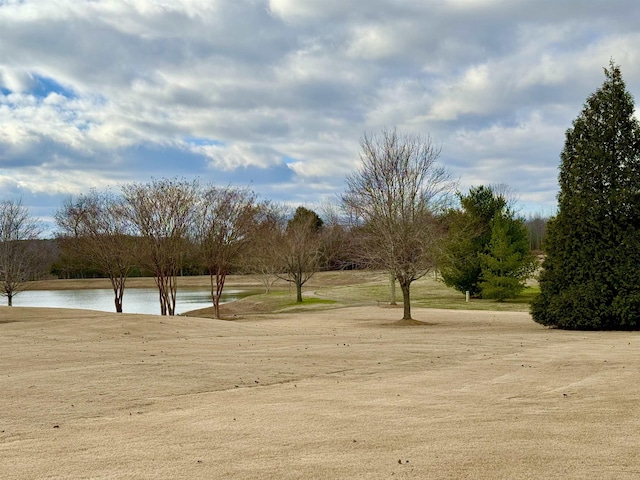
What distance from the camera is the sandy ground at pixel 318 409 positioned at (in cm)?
585

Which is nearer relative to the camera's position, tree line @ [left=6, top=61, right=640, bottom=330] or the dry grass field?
the dry grass field

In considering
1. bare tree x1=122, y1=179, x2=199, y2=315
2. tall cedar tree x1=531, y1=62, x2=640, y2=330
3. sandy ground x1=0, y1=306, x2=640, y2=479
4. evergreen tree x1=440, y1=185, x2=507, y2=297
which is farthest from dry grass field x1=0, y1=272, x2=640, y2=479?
evergreen tree x1=440, y1=185, x2=507, y2=297

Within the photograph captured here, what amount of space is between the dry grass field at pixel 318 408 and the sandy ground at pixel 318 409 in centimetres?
3

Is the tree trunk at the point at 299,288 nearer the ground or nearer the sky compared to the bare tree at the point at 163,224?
nearer the ground

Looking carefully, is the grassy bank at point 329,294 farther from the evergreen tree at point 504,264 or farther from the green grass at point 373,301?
the evergreen tree at point 504,264

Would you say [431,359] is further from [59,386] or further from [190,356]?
[59,386]

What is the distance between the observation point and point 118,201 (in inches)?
1430

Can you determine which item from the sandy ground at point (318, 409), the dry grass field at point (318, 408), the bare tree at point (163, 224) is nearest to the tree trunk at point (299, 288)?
the bare tree at point (163, 224)

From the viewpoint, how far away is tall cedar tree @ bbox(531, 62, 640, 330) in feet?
66.1

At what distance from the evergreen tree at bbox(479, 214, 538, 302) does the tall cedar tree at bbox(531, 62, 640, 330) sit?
1972cm

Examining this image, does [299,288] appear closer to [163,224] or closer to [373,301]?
[373,301]

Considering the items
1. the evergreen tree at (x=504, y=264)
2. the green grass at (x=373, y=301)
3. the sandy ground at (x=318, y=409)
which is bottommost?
the green grass at (x=373, y=301)

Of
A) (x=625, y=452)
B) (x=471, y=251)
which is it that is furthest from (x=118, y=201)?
(x=625, y=452)

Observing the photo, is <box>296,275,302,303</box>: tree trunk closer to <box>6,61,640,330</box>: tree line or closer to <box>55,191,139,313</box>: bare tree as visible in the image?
<box>6,61,640,330</box>: tree line
